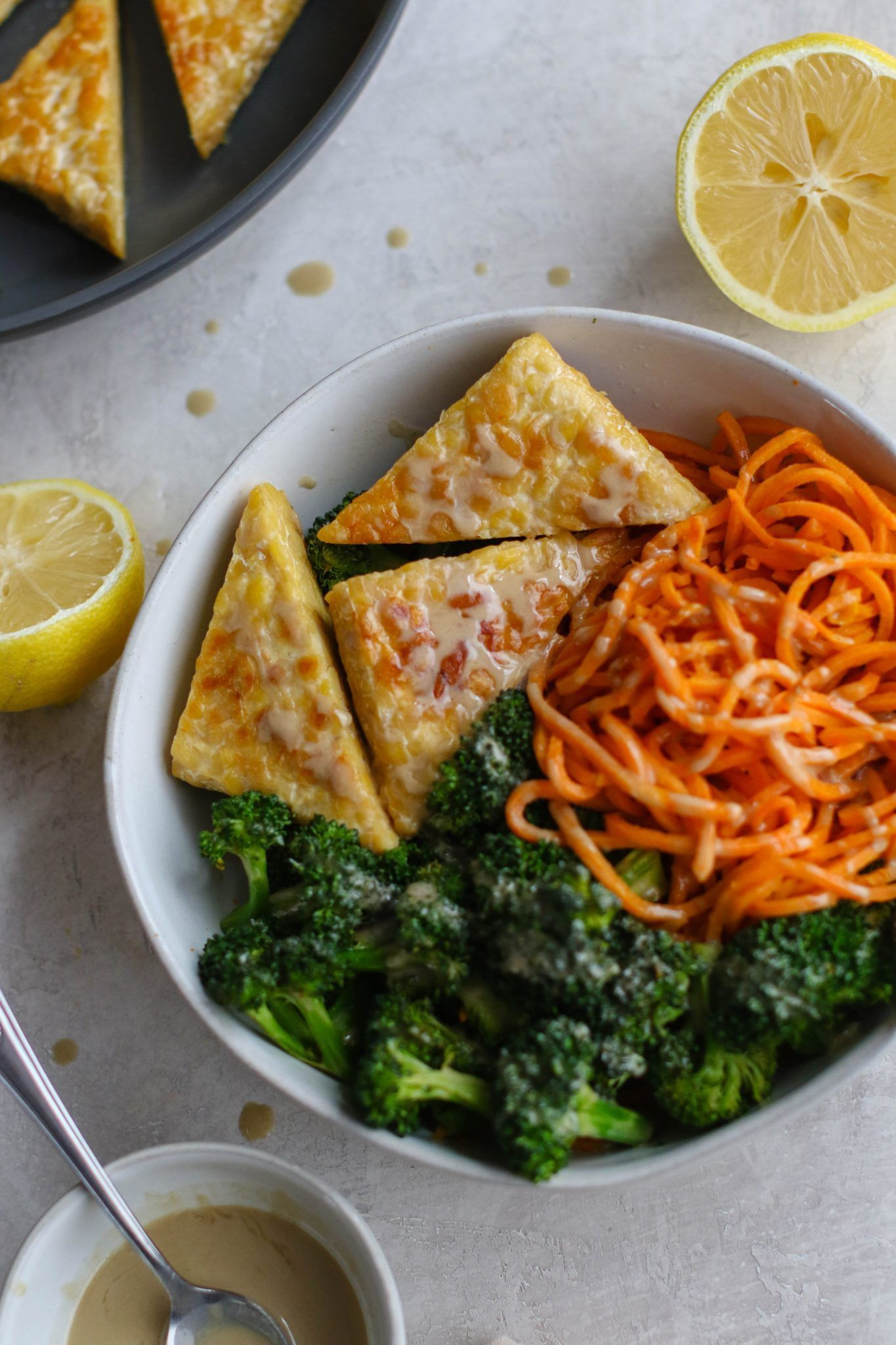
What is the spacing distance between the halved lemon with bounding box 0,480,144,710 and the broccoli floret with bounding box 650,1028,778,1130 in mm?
1914

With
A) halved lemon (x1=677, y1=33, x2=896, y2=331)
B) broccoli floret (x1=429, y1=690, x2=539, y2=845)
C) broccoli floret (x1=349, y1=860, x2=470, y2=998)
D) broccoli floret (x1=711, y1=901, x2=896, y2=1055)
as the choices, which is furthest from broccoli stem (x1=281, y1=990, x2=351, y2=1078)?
halved lemon (x1=677, y1=33, x2=896, y2=331)

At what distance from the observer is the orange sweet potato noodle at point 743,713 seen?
2.55 meters

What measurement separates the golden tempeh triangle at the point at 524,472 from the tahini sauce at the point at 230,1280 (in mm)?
1872

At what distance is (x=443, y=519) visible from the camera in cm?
297

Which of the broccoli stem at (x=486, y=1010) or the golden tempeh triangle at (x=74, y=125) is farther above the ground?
the golden tempeh triangle at (x=74, y=125)

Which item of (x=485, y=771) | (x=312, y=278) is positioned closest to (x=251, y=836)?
(x=485, y=771)

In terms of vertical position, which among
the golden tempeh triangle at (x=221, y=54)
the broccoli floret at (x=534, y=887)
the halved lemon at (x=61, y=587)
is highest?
the golden tempeh triangle at (x=221, y=54)

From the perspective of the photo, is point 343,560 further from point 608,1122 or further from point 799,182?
point 799,182

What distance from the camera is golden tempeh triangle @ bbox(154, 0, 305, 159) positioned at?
3.80 m

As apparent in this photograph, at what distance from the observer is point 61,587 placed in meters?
3.19

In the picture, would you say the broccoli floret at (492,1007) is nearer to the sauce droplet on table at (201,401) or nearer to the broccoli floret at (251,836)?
the broccoli floret at (251,836)

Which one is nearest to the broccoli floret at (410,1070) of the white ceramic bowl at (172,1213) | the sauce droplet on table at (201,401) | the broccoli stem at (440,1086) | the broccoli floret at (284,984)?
the broccoli stem at (440,1086)

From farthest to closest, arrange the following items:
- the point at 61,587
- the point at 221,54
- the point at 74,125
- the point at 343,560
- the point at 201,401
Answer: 1. the point at 74,125
2. the point at 221,54
3. the point at 201,401
4. the point at 61,587
5. the point at 343,560

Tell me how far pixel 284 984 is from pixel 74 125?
126 inches
